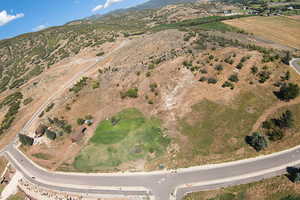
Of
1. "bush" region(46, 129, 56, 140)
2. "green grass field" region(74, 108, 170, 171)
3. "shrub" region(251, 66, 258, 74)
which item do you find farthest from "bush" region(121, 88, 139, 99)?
"shrub" region(251, 66, 258, 74)

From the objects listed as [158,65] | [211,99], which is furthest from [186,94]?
[158,65]

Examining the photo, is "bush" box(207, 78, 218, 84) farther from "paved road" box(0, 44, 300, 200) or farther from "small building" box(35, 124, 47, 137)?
"small building" box(35, 124, 47, 137)

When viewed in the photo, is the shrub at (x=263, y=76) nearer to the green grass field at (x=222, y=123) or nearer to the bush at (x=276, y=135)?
the green grass field at (x=222, y=123)

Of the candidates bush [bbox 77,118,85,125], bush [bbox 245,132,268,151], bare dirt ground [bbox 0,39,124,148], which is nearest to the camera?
bush [bbox 245,132,268,151]

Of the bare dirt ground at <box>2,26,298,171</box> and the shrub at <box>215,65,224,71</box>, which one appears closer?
the bare dirt ground at <box>2,26,298,171</box>

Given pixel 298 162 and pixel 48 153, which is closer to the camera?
pixel 298 162

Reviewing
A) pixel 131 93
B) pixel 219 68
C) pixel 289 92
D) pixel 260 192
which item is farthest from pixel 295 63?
pixel 131 93

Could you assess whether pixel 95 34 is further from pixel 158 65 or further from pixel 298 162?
pixel 298 162
